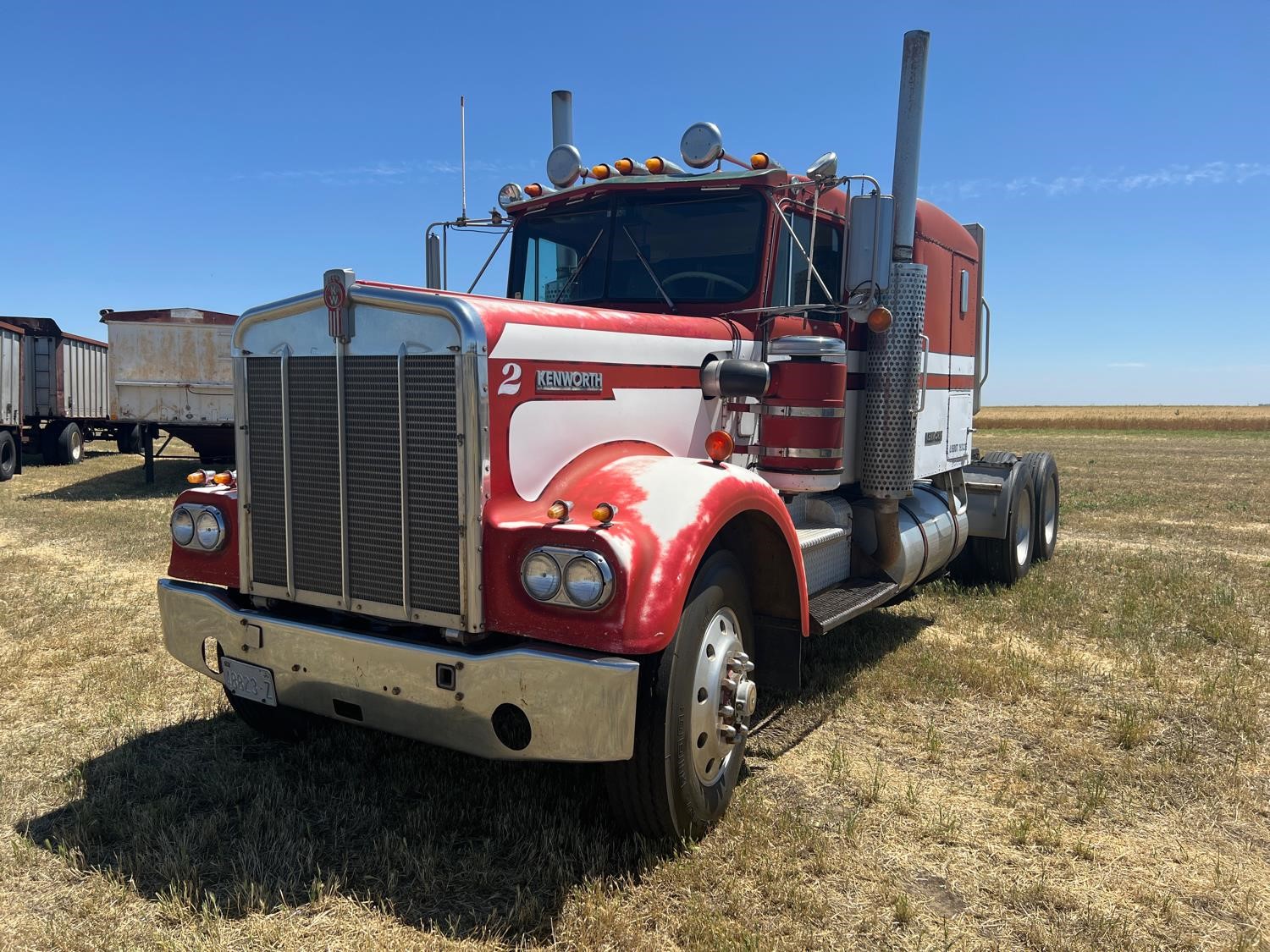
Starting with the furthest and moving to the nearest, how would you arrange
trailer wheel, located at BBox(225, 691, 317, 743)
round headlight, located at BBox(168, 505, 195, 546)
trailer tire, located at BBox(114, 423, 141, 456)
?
trailer tire, located at BBox(114, 423, 141, 456), trailer wheel, located at BBox(225, 691, 317, 743), round headlight, located at BBox(168, 505, 195, 546)

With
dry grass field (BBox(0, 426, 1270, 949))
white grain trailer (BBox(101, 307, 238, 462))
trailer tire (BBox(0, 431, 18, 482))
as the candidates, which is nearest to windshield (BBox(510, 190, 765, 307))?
dry grass field (BBox(0, 426, 1270, 949))

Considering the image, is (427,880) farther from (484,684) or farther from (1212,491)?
(1212,491)

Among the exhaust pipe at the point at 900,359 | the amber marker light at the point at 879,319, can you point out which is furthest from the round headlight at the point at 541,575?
the exhaust pipe at the point at 900,359

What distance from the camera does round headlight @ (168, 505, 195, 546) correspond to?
390 centimetres

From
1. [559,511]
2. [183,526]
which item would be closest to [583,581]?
[559,511]

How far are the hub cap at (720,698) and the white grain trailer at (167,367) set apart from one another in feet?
46.7

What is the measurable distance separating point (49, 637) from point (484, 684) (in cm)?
476

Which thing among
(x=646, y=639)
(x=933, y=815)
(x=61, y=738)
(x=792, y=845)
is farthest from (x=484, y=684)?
(x=61, y=738)

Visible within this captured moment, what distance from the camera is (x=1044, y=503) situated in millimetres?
8695

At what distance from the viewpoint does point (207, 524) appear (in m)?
3.84

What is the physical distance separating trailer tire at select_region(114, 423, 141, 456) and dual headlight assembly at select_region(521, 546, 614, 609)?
20.8 metres

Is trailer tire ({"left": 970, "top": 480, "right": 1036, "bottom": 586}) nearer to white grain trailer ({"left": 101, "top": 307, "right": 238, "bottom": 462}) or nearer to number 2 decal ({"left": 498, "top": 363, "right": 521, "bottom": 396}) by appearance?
number 2 decal ({"left": 498, "top": 363, "right": 521, "bottom": 396})

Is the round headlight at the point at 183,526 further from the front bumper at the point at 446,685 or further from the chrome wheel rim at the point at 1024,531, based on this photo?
the chrome wheel rim at the point at 1024,531

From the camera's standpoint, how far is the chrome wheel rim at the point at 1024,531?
27.1ft
